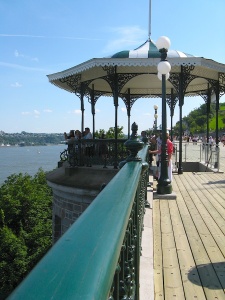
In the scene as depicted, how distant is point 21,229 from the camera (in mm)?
31797

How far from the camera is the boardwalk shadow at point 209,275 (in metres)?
3.70

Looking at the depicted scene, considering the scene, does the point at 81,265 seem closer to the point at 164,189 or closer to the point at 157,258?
the point at 157,258

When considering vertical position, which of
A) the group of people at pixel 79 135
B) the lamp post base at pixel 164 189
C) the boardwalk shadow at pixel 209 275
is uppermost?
the group of people at pixel 79 135

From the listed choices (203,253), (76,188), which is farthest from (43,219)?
(203,253)

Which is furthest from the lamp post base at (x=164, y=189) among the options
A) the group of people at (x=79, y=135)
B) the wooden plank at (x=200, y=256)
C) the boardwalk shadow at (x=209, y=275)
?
the group of people at (x=79, y=135)

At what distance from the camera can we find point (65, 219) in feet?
38.1

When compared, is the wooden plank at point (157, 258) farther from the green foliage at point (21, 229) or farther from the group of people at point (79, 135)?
the green foliage at point (21, 229)

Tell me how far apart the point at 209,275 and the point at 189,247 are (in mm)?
939

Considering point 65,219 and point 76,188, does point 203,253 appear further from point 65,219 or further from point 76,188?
point 65,219

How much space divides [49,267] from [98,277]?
11 centimetres

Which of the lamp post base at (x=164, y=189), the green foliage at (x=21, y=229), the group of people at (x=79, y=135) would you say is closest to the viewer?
the lamp post base at (x=164, y=189)

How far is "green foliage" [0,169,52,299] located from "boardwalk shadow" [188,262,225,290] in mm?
20411

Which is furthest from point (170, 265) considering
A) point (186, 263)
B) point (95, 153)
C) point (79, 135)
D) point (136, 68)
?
point (79, 135)

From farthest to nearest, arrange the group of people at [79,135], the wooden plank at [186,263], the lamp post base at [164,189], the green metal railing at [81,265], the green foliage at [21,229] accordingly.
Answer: the green foliage at [21,229], the group of people at [79,135], the lamp post base at [164,189], the wooden plank at [186,263], the green metal railing at [81,265]
